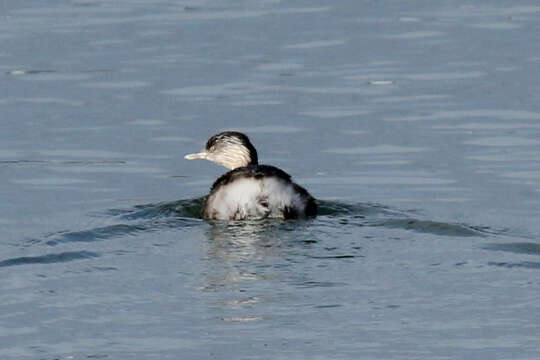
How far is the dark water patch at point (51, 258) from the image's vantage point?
12680mm

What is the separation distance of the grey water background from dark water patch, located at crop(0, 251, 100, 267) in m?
0.04

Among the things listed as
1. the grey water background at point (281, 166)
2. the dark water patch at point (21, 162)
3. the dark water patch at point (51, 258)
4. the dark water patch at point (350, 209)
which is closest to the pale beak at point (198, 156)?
the grey water background at point (281, 166)

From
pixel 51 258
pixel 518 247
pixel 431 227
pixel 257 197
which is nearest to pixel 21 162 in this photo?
pixel 257 197

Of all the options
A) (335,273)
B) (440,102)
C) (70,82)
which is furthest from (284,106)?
(335,273)

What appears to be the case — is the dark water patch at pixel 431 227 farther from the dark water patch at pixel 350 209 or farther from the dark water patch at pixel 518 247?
the dark water patch at pixel 350 209

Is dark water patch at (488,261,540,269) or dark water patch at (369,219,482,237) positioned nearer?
dark water patch at (488,261,540,269)

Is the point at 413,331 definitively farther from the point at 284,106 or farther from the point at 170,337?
the point at 284,106

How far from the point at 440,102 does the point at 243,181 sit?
664cm

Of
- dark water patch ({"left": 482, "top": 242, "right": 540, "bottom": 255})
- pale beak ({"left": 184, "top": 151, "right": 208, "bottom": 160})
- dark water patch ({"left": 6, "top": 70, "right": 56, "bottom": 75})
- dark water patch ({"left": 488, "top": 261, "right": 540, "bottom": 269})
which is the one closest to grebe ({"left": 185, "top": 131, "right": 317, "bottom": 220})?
dark water patch ({"left": 482, "top": 242, "right": 540, "bottom": 255})

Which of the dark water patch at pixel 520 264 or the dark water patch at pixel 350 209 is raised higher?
the dark water patch at pixel 350 209

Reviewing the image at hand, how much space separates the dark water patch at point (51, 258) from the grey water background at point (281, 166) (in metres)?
0.04

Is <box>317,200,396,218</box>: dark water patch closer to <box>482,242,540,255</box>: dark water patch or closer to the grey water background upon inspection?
the grey water background

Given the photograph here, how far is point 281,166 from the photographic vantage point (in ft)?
58.5

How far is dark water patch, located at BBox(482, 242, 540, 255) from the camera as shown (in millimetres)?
12797
